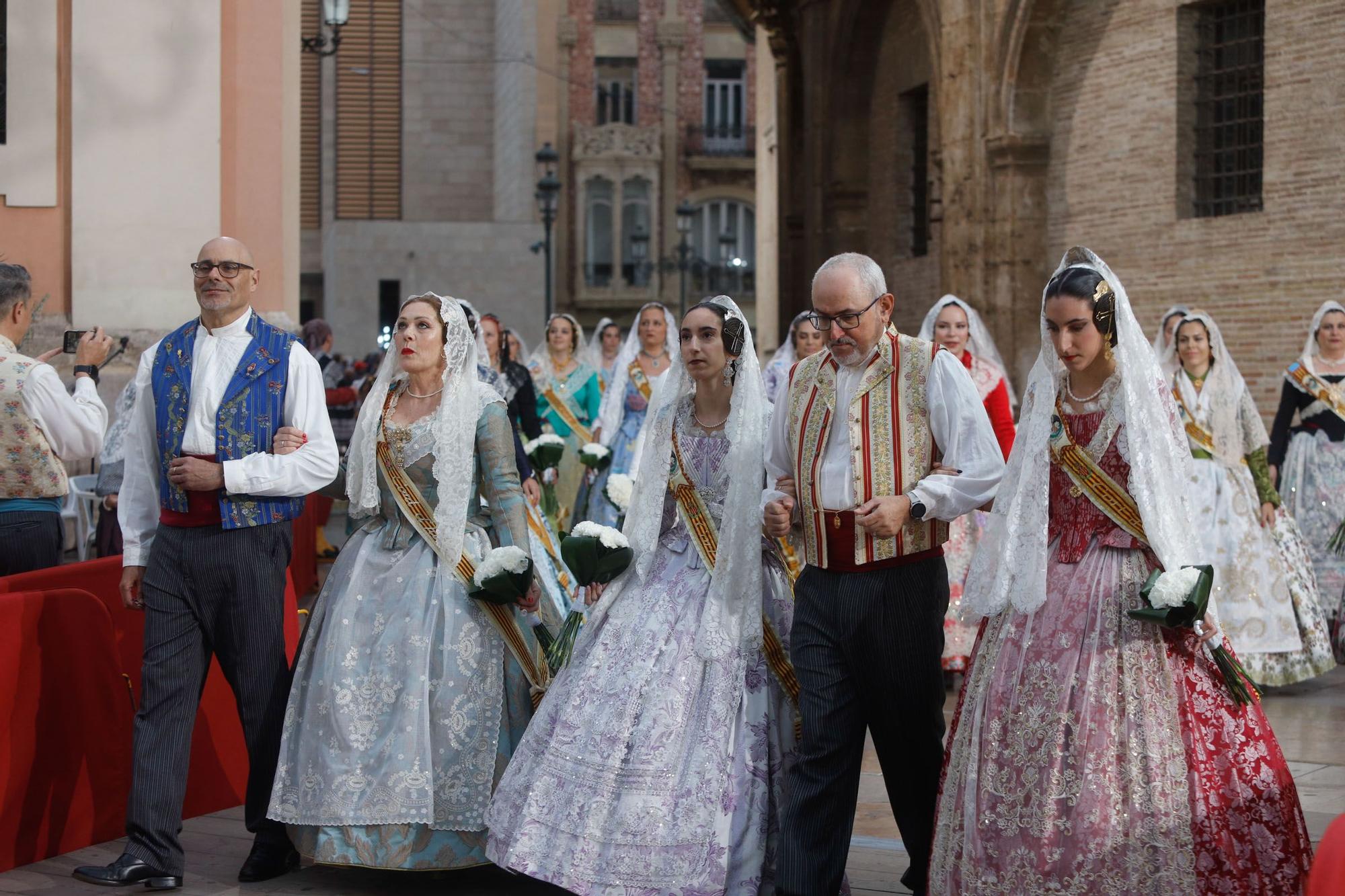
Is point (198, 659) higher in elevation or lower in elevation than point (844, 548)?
lower

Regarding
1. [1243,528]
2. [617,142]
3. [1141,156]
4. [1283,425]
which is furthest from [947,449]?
[617,142]

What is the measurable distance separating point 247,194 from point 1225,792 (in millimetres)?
8592

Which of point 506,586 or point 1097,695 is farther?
point 506,586

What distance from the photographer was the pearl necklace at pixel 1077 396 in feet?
16.1

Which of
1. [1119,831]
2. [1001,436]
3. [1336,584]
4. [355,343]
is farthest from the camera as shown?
[355,343]

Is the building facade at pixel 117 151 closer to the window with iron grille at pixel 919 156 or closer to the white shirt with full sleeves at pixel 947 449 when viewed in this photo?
the white shirt with full sleeves at pixel 947 449

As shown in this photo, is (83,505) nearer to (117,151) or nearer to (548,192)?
Result: (117,151)

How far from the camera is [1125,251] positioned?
16.6 metres

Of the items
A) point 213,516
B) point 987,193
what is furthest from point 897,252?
point 213,516

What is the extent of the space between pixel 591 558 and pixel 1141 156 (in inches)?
484

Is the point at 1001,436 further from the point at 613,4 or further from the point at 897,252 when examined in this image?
the point at 613,4

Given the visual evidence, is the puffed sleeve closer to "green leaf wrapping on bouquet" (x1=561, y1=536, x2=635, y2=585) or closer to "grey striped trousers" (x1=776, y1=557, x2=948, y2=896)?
"grey striped trousers" (x1=776, y1=557, x2=948, y2=896)

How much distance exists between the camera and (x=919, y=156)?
21.8m

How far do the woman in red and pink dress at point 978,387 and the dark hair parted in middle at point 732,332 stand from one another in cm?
275
